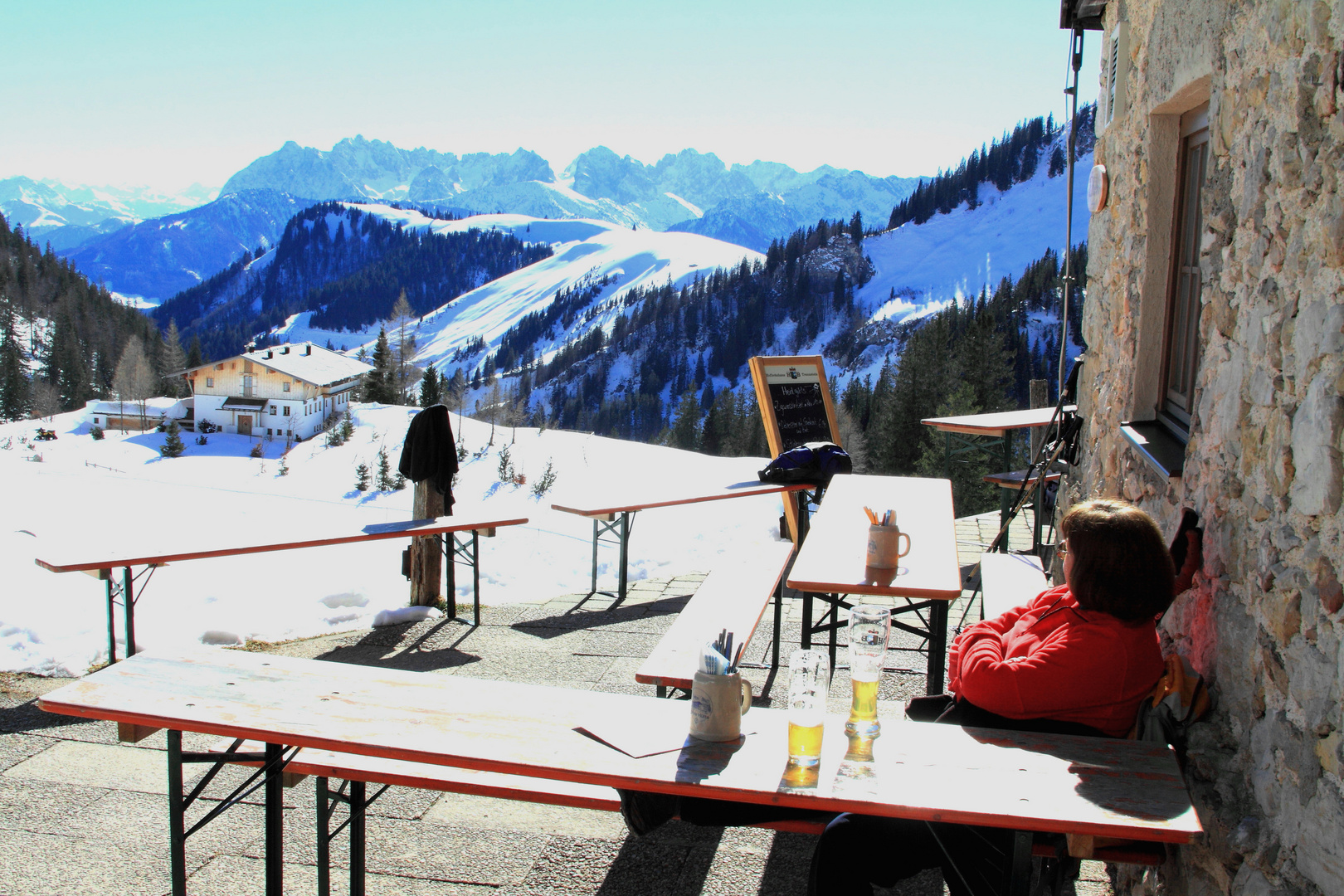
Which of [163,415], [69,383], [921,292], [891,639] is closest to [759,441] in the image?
[163,415]

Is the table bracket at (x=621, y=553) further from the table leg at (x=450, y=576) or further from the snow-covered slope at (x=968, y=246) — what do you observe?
the snow-covered slope at (x=968, y=246)

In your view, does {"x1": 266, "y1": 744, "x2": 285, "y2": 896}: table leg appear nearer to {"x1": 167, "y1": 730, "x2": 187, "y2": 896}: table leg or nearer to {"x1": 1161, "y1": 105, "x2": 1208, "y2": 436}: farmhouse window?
{"x1": 167, "y1": 730, "x2": 187, "y2": 896}: table leg

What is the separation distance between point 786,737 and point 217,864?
2.17 meters

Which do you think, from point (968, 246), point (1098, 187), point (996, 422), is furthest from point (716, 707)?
point (968, 246)

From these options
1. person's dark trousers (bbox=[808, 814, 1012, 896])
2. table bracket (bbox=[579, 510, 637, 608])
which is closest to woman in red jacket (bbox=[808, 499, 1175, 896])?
person's dark trousers (bbox=[808, 814, 1012, 896])

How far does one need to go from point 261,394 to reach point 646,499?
63.2 m

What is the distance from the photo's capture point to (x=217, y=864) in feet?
→ 10.2

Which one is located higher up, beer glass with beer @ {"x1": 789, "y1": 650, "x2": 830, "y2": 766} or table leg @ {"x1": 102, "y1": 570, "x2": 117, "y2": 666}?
beer glass with beer @ {"x1": 789, "y1": 650, "x2": 830, "y2": 766}

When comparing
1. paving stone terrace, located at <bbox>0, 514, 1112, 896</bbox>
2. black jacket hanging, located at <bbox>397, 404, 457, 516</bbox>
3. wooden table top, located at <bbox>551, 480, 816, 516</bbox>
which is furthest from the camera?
black jacket hanging, located at <bbox>397, 404, 457, 516</bbox>

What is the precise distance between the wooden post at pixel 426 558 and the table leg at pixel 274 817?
3827 millimetres

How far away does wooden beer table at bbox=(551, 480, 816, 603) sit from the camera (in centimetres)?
592

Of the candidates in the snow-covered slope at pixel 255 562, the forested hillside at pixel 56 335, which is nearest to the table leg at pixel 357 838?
the snow-covered slope at pixel 255 562

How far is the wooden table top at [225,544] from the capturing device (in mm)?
4730

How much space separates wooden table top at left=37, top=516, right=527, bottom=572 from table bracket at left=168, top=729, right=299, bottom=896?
2529 millimetres
